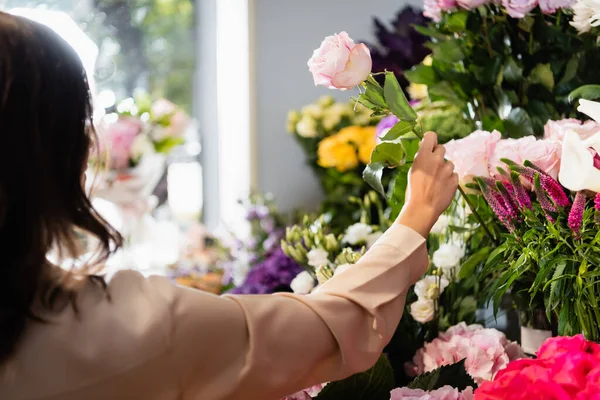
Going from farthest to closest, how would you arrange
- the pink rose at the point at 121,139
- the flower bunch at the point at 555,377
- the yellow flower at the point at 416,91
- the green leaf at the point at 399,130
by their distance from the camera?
1. the pink rose at the point at 121,139
2. the yellow flower at the point at 416,91
3. the green leaf at the point at 399,130
4. the flower bunch at the point at 555,377

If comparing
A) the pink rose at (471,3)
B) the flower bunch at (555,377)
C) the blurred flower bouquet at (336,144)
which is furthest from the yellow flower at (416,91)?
the flower bunch at (555,377)

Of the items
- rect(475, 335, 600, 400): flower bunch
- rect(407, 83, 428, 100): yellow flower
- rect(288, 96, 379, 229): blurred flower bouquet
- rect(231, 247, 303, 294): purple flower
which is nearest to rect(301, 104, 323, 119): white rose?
rect(288, 96, 379, 229): blurred flower bouquet

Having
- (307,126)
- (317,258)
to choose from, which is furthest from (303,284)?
(307,126)

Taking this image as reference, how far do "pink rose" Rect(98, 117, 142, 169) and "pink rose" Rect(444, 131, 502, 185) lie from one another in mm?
1356

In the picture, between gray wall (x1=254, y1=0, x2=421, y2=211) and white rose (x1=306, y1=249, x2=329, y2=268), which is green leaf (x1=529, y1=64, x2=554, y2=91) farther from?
gray wall (x1=254, y1=0, x2=421, y2=211)

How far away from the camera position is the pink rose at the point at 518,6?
3.38 feet

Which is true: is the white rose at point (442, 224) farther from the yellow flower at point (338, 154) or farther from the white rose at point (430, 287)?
the yellow flower at point (338, 154)

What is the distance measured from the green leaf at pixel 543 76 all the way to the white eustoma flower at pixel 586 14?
0.09 m

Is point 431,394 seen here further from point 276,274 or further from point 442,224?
point 276,274

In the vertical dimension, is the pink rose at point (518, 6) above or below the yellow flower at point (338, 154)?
above

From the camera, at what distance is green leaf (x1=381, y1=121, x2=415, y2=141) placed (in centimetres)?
91

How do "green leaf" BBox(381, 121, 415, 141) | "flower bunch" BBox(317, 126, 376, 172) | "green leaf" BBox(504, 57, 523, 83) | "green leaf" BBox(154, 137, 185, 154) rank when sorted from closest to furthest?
"green leaf" BBox(381, 121, 415, 141) < "green leaf" BBox(504, 57, 523, 83) < "flower bunch" BBox(317, 126, 376, 172) < "green leaf" BBox(154, 137, 185, 154)

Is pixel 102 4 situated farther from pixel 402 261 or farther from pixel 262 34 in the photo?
pixel 402 261

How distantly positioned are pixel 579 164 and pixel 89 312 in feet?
1.61
